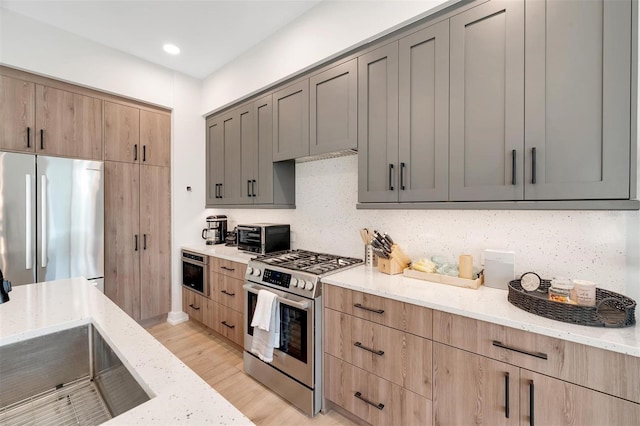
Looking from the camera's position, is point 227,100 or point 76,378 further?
point 227,100

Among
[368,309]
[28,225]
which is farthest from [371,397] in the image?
[28,225]

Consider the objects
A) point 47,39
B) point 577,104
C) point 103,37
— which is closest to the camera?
point 577,104

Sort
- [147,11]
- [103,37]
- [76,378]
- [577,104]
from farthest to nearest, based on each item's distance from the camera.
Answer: [103,37], [147,11], [577,104], [76,378]

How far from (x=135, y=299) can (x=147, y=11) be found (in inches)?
113

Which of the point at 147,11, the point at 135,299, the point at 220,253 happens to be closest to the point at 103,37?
the point at 147,11

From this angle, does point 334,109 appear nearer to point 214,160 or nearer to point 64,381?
point 214,160

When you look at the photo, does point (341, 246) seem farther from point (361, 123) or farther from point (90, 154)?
point (90, 154)

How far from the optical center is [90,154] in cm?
277

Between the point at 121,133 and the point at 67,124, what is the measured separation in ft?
1.45

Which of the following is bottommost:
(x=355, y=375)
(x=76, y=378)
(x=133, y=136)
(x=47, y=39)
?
(x=355, y=375)

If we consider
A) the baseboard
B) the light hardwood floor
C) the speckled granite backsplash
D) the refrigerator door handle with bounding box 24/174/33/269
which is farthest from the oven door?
the refrigerator door handle with bounding box 24/174/33/269

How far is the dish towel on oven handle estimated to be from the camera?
1.95 m

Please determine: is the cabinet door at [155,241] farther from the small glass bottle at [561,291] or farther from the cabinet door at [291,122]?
the small glass bottle at [561,291]

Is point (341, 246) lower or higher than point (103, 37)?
lower
